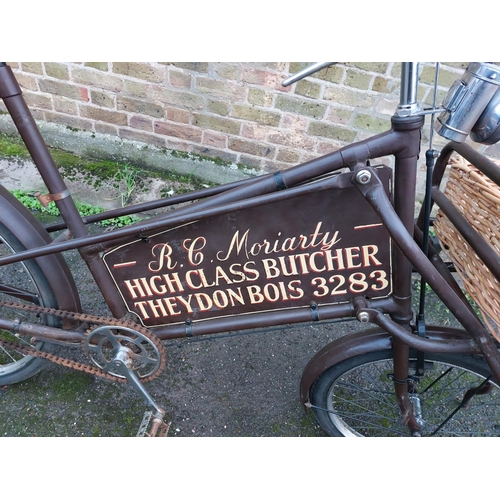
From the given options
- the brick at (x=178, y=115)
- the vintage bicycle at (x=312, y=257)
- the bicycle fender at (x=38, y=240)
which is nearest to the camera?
the vintage bicycle at (x=312, y=257)

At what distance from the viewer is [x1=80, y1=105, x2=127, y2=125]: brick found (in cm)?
267

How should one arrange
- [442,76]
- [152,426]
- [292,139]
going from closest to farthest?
[152,426], [442,76], [292,139]

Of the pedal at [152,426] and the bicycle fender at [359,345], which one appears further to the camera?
the pedal at [152,426]

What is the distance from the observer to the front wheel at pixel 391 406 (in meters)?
1.68

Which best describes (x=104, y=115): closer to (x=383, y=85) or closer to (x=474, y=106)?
(x=383, y=85)

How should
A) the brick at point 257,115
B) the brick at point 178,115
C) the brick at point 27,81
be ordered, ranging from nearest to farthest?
the brick at point 257,115
the brick at point 178,115
the brick at point 27,81

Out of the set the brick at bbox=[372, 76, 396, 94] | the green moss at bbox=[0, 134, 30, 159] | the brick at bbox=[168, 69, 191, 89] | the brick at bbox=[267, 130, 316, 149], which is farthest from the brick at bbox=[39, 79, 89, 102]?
the brick at bbox=[372, 76, 396, 94]

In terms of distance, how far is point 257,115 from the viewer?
8.07 feet

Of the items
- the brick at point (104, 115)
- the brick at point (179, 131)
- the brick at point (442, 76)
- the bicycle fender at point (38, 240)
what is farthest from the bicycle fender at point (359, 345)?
the brick at point (104, 115)

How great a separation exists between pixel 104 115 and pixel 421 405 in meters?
2.43

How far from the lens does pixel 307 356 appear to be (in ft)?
6.85

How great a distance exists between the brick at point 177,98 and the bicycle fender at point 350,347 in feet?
5.51

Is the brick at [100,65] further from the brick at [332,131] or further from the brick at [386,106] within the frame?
the brick at [386,106]

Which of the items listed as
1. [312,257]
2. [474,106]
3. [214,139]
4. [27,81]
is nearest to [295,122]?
[214,139]
